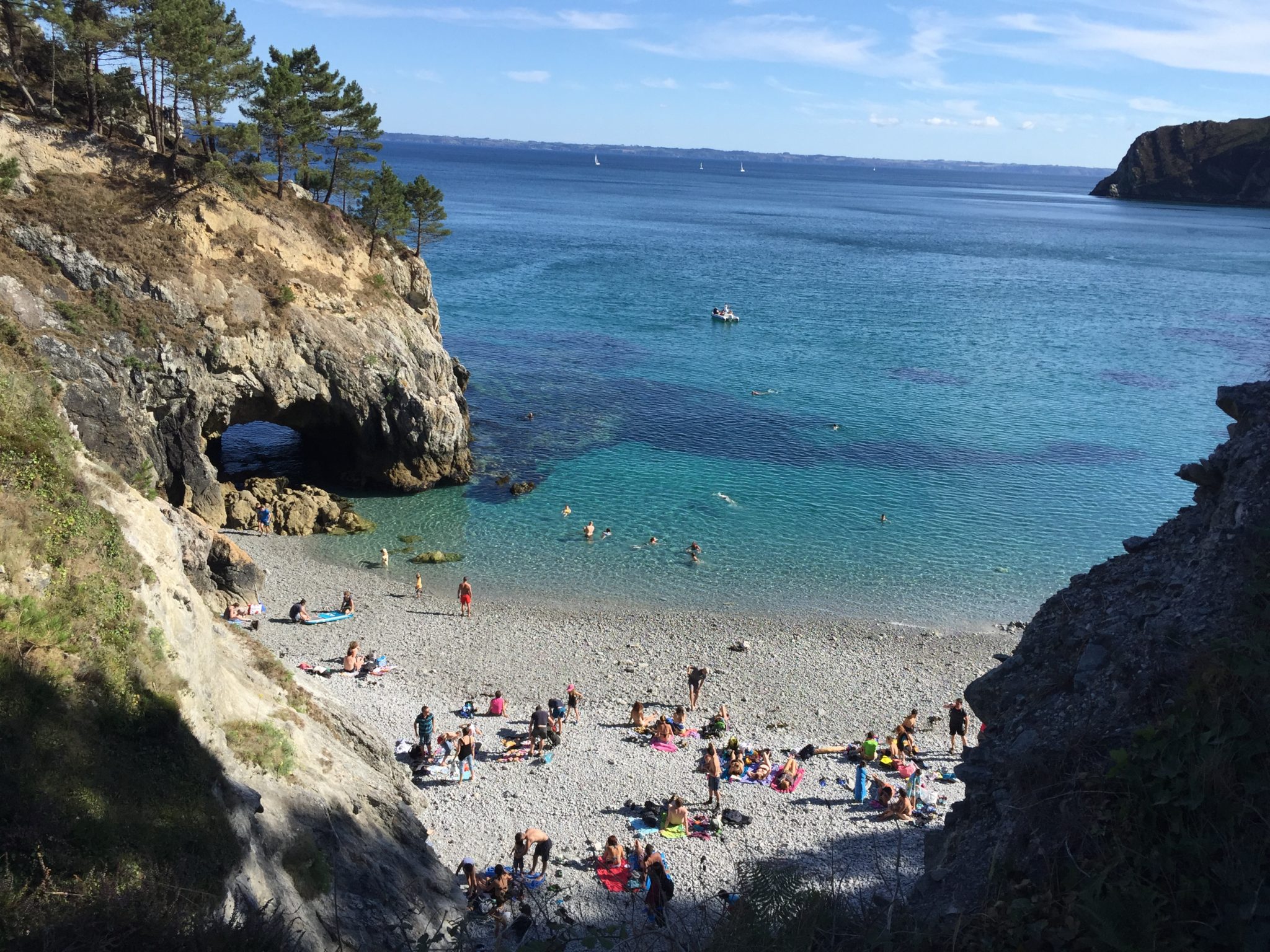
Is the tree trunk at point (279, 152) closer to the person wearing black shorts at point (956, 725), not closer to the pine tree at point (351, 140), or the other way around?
the pine tree at point (351, 140)

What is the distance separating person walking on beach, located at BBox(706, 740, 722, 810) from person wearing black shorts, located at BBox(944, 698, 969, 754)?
6147 mm

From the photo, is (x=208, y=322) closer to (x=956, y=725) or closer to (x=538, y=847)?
(x=538, y=847)

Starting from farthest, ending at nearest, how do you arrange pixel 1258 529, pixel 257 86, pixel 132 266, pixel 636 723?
1. pixel 257 86
2. pixel 132 266
3. pixel 636 723
4. pixel 1258 529

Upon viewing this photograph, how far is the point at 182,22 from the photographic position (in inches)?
1218

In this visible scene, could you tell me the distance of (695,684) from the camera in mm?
23375

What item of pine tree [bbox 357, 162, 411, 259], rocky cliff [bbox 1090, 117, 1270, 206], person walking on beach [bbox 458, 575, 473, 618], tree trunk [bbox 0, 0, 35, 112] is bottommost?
person walking on beach [bbox 458, 575, 473, 618]

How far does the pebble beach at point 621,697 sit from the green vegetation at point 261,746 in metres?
4.56

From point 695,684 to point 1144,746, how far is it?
49.9ft

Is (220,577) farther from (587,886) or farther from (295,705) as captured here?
(587,886)

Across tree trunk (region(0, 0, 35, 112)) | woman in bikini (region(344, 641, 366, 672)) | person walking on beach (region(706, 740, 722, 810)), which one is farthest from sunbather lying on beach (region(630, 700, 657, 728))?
tree trunk (region(0, 0, 35, 112))

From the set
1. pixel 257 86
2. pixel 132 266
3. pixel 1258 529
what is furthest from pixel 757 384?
pixel 1258 529

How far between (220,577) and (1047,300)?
261 feet

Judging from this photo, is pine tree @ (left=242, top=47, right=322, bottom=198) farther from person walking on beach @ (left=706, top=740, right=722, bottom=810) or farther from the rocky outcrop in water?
person walking on beach @ (left=706, top=740, right=722, bottom=810)

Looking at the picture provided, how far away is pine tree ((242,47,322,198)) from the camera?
34.9 metres
